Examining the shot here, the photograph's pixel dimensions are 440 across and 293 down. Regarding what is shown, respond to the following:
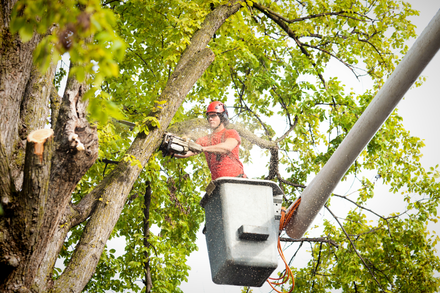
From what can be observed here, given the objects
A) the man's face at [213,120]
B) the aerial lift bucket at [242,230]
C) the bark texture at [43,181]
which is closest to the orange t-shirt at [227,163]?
the man's face at [213,120]

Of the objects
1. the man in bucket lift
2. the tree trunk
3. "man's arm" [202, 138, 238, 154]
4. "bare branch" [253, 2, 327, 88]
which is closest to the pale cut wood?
the man in bucket lift

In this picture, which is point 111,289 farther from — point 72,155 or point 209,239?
point 72,155

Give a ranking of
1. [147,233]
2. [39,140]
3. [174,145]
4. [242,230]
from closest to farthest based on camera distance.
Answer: [39,140], [242,230], [174,145], [147,233]

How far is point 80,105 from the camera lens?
2643 millimetres

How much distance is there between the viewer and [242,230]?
294 cm

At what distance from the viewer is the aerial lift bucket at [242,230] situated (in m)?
2.96

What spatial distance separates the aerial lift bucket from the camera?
2955 millimetres

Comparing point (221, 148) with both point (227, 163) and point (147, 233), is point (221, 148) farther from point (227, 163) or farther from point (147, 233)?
point (147, 233)

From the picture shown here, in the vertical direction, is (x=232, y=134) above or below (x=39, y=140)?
above

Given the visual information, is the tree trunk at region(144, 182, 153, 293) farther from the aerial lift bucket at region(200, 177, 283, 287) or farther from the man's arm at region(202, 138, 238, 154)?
the aerial lift bucket at region(200, 177, 283, 287)

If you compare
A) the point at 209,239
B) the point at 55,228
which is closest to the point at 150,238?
the point at 209,239

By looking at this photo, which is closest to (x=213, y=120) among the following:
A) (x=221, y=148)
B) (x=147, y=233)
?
(x=221, y=148)

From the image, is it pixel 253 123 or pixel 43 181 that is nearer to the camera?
pixel 43 181

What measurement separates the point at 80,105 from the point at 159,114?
100 cm
